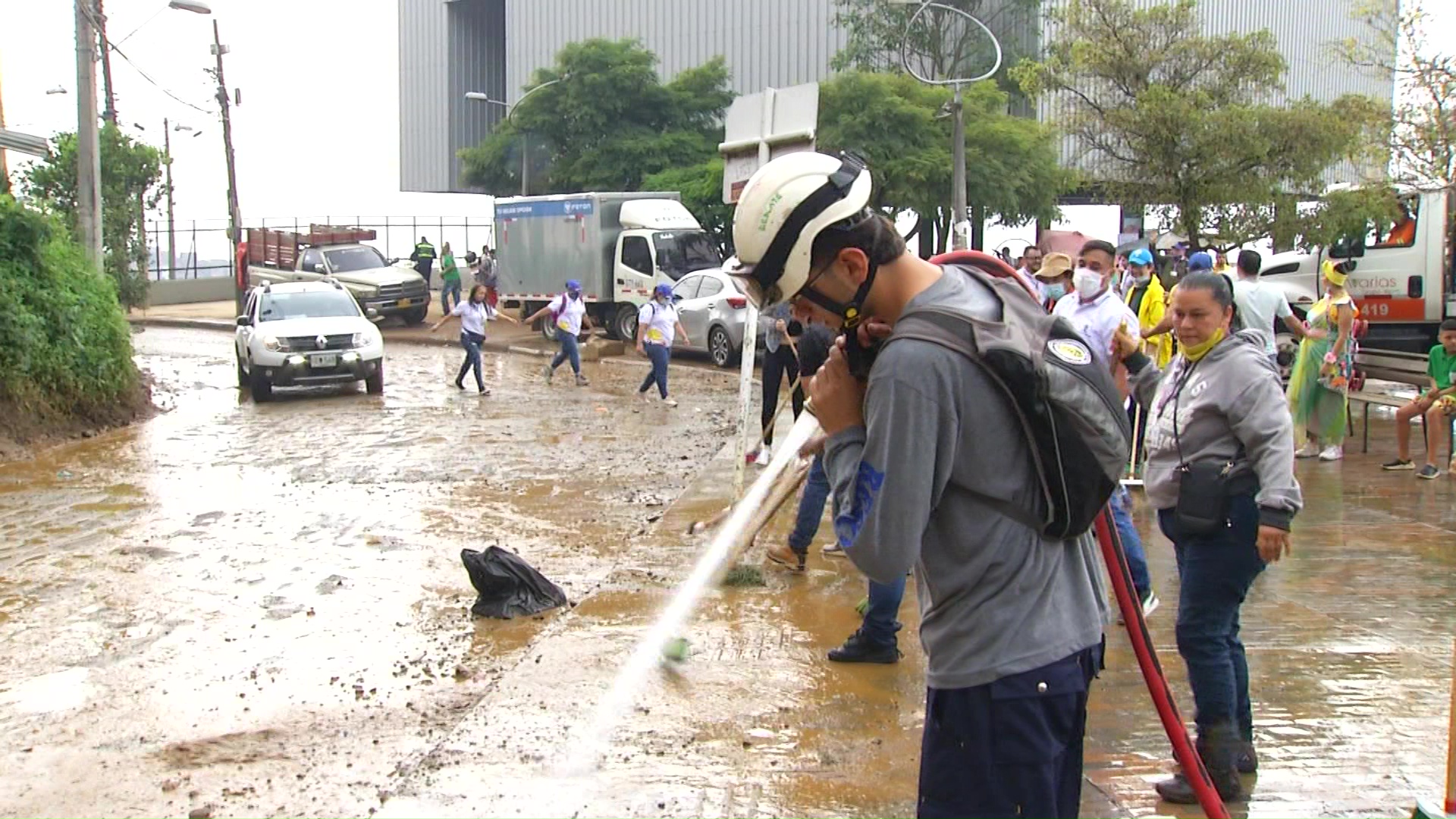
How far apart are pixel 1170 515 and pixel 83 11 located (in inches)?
707

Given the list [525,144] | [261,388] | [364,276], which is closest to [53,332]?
[261,388]

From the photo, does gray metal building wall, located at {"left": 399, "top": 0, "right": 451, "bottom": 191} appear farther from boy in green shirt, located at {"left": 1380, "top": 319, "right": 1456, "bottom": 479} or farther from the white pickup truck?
boy in green shirt, located at {"left": 1380, "top": 319, "right": 1456, "bottom": 479}

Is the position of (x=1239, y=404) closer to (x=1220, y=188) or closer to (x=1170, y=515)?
(x=1170, y=515)

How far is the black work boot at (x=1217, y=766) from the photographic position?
4.20 m

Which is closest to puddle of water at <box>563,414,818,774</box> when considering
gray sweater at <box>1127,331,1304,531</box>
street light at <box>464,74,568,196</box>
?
gray sweater at <box>1127,331,1304,531</box>

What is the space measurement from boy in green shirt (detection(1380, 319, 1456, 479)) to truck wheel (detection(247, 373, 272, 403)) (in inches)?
542

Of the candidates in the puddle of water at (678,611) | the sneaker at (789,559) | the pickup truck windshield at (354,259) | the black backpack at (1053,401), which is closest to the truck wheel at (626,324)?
the pickup truck windshield at (354,259)

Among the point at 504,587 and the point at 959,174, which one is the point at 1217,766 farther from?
the point at 959,174

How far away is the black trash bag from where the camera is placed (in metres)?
6.81

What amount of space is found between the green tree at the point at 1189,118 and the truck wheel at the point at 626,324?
858 centimetres

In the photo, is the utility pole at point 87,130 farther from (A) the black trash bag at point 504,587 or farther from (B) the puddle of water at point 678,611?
(B) the puddle of water at point 678,611

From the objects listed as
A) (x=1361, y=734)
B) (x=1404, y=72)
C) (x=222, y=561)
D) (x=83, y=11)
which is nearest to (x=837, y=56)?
(x=1404, y=72)

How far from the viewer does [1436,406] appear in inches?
420

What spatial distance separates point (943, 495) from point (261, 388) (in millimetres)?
17258
